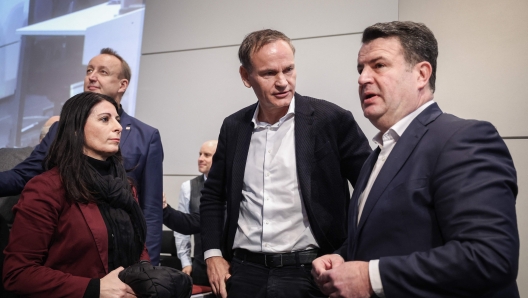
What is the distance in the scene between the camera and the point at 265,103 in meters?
2.10

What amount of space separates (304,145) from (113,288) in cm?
87

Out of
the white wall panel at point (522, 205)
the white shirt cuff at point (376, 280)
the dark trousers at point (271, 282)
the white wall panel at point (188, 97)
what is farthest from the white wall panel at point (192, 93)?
the white shirt cuff at point (376, 280)

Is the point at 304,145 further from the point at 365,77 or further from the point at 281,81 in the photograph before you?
the point at 365,77

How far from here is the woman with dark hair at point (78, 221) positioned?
64.7 inches

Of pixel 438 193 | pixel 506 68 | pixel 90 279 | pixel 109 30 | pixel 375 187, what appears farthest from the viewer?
pixel 109 30

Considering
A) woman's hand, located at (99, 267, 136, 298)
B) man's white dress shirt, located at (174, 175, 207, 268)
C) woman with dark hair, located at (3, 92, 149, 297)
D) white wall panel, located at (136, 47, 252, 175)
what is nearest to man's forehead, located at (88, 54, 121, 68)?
woman with dark hair, located at (3, 92, 149, 297)

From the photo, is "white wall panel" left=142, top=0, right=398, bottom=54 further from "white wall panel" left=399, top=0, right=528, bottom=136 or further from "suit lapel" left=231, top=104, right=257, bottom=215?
"suit lapel" left=231, top=104, right=257, bottom=215

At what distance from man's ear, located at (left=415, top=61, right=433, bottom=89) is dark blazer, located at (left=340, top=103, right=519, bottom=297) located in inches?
6.4

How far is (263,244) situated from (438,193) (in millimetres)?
898

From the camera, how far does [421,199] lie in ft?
3.96

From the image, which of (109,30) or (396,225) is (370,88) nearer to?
(396,225)

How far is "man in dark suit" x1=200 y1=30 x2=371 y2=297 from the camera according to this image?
1.89 meters

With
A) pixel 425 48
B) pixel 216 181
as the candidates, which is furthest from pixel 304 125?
pixel 425 48

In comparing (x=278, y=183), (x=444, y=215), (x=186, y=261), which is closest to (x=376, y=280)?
(x=444, y=215)
